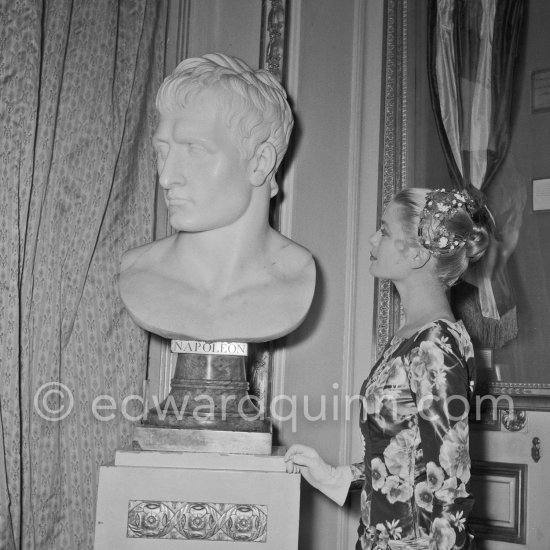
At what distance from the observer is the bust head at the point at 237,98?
2426 millimetres

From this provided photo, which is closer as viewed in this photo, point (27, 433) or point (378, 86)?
point (27, 433)

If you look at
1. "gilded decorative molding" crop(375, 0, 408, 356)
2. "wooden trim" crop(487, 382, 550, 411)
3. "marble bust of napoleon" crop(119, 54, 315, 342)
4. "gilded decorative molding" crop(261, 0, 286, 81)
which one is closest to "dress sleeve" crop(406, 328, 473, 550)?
"marble bust of napoleon" crop(119, 54, 315, 342)

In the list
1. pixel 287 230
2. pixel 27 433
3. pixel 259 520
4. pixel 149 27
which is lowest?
pixel 259 520

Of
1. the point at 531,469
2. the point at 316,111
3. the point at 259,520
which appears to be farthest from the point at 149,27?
the point at 531,469

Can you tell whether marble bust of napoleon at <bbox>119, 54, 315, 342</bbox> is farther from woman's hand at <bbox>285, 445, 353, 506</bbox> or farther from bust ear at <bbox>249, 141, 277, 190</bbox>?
woman's hand at <bbox>285, 445, 353, 506</bbox>

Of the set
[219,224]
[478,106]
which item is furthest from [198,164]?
[478,106]

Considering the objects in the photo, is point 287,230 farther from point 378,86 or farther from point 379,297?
point 378,86

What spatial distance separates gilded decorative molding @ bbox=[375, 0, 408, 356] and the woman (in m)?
1.03

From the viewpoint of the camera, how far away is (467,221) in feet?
6.55

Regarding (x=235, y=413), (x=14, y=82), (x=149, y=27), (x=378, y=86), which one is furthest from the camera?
(x=378, y=86)

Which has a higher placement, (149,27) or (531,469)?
(149,27)

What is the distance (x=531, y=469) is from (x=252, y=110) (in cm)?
165

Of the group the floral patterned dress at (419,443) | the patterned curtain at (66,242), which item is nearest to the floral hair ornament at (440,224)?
the floral patterned dress at (419,443)

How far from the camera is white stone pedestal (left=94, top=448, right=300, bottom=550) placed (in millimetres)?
2066
